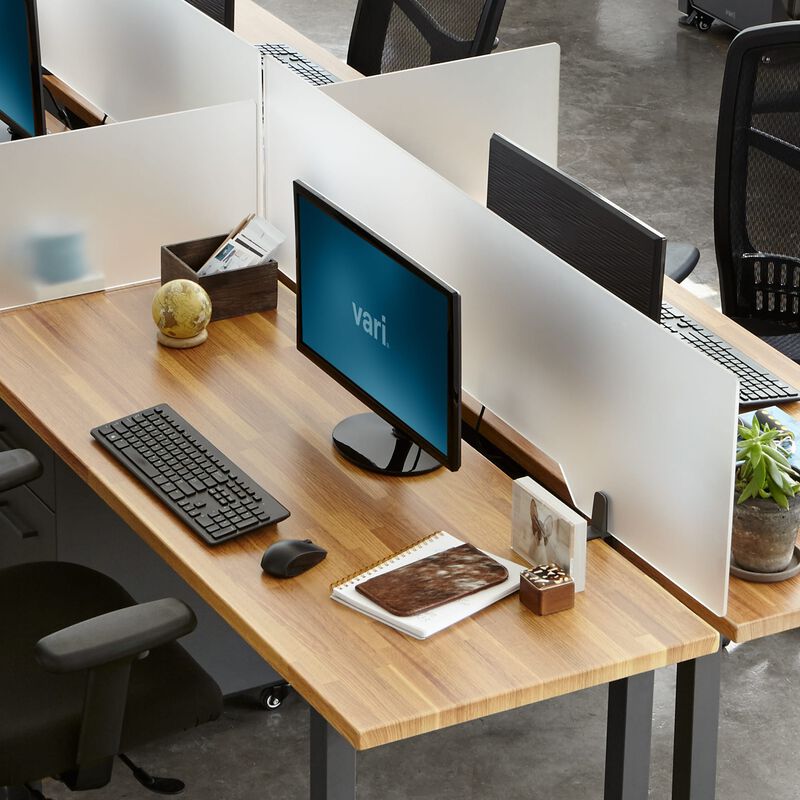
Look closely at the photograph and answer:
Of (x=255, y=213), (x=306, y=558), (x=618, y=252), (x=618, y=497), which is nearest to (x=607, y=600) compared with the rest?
(x=618, y=497)

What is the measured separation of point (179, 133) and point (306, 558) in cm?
121

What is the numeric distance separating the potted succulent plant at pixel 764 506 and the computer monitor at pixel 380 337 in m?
0.46

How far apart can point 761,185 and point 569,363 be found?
1181 millimetres

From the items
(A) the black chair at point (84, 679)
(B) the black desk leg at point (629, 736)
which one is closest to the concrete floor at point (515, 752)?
(A) the black chair at point (84, 679)

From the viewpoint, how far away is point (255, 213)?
11.1 ft

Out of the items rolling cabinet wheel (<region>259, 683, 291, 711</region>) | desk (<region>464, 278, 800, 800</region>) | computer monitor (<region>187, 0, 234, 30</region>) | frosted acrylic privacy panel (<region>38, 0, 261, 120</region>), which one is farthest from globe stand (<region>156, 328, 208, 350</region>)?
computer monitor (<region>187, 0, 234, 30</region>)

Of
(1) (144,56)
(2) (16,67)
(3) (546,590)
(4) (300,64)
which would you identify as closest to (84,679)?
(3) (546,590)

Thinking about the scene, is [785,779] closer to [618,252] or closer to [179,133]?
[618,252]

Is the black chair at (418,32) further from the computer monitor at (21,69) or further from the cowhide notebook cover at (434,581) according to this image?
the cowhide notebook cover at (434,581)

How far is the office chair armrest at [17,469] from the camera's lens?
2660 millimetres

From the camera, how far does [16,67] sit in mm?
3646

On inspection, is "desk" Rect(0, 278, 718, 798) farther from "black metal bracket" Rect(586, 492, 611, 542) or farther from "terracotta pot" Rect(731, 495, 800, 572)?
"terracotta pot" Rect(731, 495, 800, 572)

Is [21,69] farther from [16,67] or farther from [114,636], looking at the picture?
[114,636]

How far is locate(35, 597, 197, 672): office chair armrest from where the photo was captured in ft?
7.22
